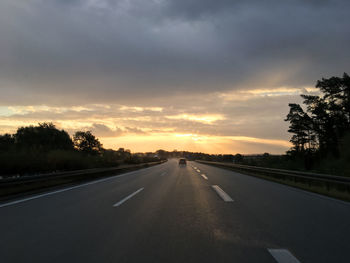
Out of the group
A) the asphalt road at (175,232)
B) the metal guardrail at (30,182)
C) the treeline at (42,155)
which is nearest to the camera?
the asphalt road at (175,232)

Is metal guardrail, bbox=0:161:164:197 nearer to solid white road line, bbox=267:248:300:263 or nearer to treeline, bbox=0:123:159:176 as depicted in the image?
treeline, bbox=0:123:159:176

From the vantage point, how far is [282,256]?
3.74 metres

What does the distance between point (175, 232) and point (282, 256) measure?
197cm

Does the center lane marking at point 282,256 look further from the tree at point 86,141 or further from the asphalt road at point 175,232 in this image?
the tree at point 86,141

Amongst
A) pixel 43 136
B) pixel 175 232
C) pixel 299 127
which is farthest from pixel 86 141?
pixel 175 232

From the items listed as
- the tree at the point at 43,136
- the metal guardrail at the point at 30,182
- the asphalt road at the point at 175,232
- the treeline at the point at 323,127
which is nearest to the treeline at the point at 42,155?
the tree at the point at 43,136

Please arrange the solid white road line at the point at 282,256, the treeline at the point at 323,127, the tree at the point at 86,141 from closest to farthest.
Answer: the solid white road line at the point at 282,256 → the treeline at the point at 323,127 → the tree at the point at 86,141

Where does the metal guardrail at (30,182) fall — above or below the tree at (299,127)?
below

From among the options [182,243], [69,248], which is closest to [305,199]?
[182,243]

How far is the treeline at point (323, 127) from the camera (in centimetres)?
4375

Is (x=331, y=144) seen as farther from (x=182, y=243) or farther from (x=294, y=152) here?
(x=182, y=243)

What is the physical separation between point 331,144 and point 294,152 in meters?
8.84

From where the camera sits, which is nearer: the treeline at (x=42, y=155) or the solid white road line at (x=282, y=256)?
the solid white road line at (x=282, y=256)

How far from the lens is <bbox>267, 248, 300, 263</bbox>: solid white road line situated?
3.60 m
